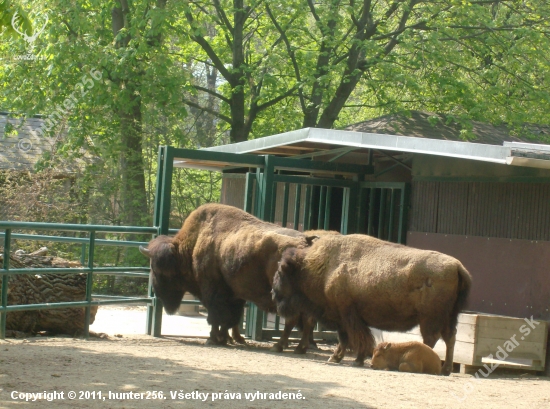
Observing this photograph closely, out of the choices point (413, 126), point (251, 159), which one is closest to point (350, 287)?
point (251, 159)

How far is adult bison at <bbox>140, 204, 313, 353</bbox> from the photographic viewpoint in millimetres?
9492

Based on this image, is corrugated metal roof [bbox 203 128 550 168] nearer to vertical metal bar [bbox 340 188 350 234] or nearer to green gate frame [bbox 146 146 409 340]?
green gate frame [bbox 146 146 409 340]

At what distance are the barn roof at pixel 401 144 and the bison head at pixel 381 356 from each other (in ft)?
7.47

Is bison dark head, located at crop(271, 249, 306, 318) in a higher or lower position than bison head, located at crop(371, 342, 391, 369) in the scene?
higher

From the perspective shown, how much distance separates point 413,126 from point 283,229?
4974 mm

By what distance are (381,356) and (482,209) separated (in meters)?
2.75

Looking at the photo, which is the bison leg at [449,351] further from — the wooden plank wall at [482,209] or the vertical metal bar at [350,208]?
the vertical metal bar at [350,208]

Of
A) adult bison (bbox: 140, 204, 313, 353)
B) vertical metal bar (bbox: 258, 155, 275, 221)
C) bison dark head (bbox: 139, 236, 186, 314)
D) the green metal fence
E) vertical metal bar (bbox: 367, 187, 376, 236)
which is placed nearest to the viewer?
adult bison (bbox: 140, 204, 313, 353)

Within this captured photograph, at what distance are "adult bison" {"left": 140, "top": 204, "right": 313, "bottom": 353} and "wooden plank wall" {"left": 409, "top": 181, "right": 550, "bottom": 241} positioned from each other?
2250mm

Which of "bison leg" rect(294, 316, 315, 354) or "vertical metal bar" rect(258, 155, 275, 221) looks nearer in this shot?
"bison leg" rect(294, 316, 315, 354)

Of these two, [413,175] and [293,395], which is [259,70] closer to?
[413,175]

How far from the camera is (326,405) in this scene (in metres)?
5.86

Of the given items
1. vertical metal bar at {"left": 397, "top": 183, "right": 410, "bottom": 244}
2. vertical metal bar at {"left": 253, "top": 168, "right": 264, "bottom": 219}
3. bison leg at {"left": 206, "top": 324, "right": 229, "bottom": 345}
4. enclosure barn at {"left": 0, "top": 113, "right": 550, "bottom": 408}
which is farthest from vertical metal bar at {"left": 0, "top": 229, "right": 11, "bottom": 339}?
vertical metal bar at {"left": 397, "top": 183, "right": 410, "bottom": 244}

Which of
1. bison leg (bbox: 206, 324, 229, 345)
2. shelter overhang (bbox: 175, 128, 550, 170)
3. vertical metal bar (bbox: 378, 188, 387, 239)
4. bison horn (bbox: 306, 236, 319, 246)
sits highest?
shelter overhang (bbox: 175, 128, 550, 170)
